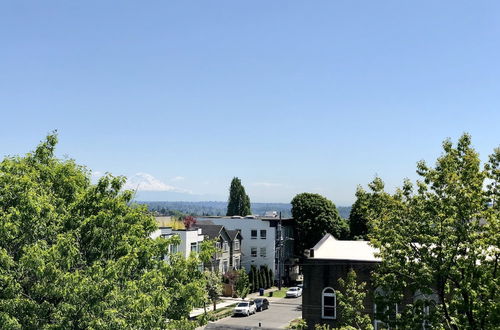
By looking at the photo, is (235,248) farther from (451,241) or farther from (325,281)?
(451,241)

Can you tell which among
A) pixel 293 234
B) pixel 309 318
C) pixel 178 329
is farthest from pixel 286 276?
pixel 178 329

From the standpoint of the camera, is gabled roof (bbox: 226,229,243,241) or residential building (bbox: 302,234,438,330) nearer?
residential building (bbox: 302,234,438,330)

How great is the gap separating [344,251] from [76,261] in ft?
69.5

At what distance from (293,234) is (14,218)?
67527 mm

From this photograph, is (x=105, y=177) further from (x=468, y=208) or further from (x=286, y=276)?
(x=286, y=276)

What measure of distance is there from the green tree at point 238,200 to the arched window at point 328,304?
88254mm

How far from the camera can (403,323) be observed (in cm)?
1470

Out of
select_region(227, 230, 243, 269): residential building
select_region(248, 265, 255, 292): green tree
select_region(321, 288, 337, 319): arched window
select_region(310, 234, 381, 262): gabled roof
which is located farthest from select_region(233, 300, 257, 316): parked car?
select_region(321, 288, 337, 319): arched window

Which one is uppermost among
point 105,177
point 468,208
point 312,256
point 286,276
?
point 105,177

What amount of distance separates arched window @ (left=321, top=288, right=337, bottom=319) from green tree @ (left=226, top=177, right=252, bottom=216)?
8825 centimetres

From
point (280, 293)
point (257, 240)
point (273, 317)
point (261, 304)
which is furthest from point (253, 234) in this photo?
point (273, 317)

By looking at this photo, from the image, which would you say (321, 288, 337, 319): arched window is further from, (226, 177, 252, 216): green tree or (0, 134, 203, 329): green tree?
(226, 177, 252, 216): green tree

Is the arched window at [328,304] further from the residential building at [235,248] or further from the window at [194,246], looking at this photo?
the residential building at [235,248]

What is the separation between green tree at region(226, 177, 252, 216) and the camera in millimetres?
118688
